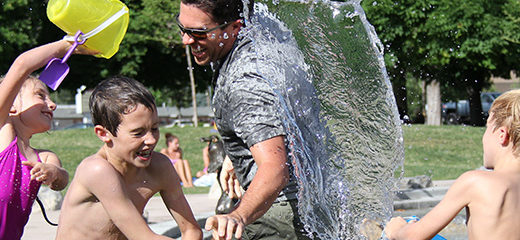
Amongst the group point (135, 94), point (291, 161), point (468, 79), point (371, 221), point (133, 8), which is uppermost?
point (135, 94)

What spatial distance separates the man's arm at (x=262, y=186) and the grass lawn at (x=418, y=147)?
1066cm

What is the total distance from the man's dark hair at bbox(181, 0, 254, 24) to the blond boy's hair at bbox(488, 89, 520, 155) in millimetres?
1183

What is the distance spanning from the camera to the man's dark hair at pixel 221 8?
291 cm

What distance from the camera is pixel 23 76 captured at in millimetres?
3234

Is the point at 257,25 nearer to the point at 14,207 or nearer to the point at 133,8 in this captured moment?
the point at 14,207

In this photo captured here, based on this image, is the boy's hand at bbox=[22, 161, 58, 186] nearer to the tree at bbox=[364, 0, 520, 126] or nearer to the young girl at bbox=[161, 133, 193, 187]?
the young girl at bbox=[161, 133, 193, 187]

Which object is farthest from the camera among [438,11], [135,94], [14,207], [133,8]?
[133,8]

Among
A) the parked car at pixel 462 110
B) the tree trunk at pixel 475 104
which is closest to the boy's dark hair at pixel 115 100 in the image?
the tree trunk at pixel 475 104

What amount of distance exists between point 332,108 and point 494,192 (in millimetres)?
1052

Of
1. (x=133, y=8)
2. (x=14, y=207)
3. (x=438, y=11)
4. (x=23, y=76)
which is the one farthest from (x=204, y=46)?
(x=133, y=8)

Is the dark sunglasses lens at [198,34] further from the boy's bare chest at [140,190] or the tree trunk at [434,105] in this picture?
the tree trunk at [434,105]

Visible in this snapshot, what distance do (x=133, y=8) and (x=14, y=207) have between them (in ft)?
69.0

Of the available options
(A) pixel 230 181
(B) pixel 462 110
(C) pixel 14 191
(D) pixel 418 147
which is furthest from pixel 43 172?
(B) pixel 462 110

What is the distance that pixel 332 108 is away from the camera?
11.8 feet
